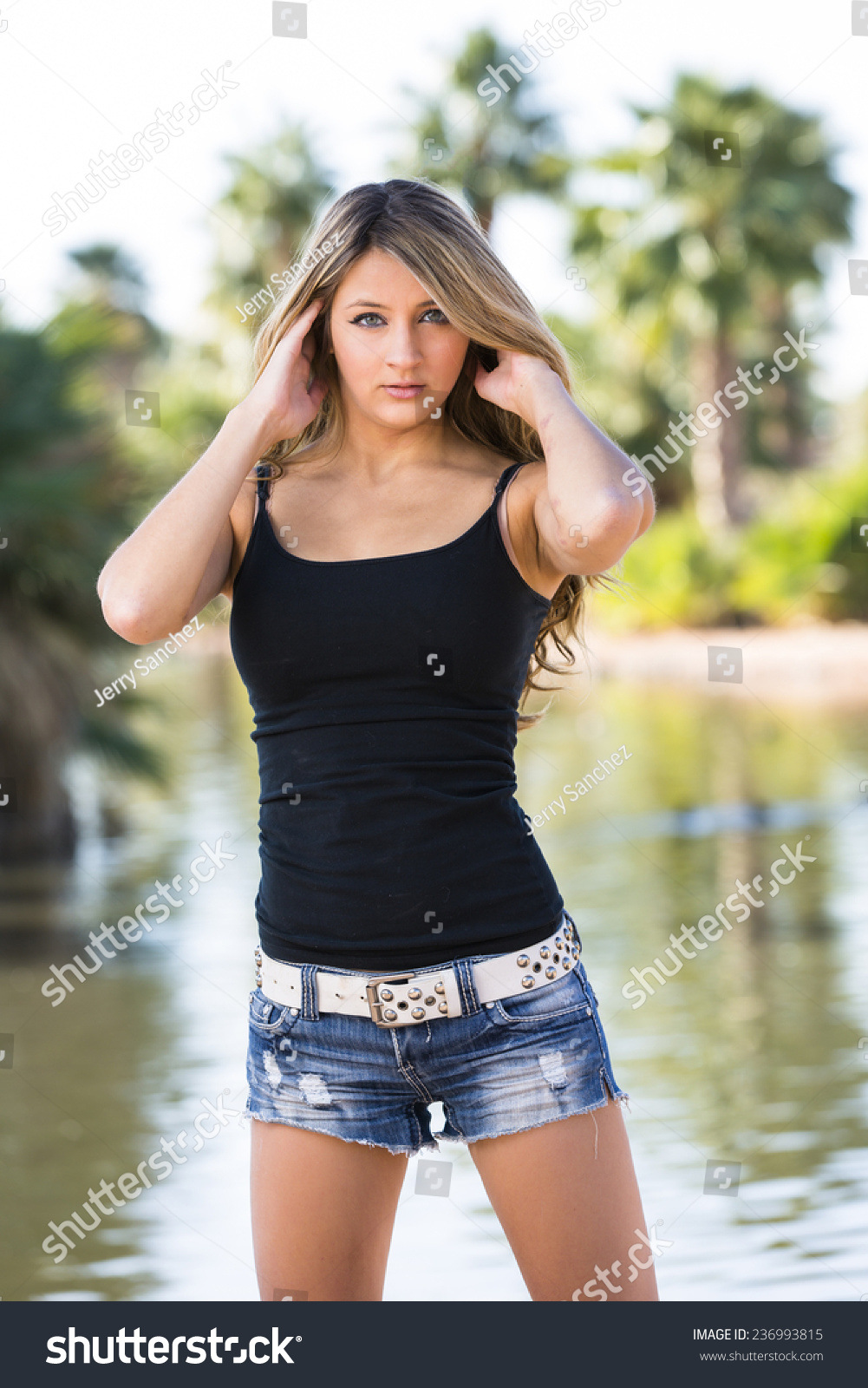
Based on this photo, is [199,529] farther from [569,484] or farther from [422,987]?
[422,987]

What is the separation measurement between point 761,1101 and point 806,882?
3.23m

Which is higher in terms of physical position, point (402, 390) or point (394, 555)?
point (402, 390)

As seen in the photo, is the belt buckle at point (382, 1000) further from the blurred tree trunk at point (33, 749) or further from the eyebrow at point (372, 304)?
the blurred tree trunk at point (33, 749)

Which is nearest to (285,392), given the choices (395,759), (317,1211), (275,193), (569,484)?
(569,484)

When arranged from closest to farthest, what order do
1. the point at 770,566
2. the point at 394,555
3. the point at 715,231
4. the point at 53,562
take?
the point at 394,555 < the point at 53,562 < the point at 770,566 < the point at 715,231

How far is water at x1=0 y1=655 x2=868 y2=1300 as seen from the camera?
12.4 feet

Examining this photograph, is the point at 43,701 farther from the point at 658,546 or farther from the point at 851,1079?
the point at 658,546

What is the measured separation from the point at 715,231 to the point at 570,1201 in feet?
77.5

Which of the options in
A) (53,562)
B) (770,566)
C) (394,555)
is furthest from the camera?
(770,566)

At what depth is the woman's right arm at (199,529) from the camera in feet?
6.55

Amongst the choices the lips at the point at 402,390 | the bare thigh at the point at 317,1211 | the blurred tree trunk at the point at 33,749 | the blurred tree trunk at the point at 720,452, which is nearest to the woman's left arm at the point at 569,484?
the lips at the point at 402,390

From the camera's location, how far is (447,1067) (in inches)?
74.0

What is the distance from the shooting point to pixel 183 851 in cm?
956
